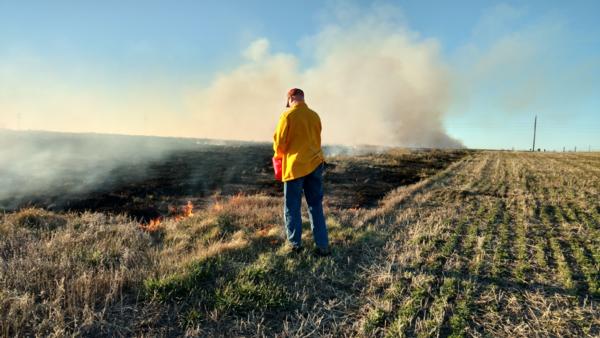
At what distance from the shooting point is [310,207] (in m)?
5.53

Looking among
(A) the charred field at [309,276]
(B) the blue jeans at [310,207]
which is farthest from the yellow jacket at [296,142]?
(A) the charred field at [309,276]

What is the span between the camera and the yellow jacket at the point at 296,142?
520cm

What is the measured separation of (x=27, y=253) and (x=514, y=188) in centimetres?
1461

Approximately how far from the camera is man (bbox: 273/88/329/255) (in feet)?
17.1

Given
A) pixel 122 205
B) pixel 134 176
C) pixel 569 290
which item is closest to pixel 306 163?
pixel 569 290

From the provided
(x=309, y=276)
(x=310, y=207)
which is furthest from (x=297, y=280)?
(x=310, y=207)

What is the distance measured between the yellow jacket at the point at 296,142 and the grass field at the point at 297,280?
1255 millimetres

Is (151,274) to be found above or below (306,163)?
below

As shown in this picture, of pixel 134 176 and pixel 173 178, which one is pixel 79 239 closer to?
pixel 173 178

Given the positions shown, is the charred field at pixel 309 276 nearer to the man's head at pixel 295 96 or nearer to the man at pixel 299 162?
the man at pixel 299 162

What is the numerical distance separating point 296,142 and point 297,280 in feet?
6.24

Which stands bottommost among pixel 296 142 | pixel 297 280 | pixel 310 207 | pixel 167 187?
pixel 167 187

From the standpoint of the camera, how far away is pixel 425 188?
13.6 meters

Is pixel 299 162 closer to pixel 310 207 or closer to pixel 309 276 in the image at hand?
pixel 310 207
